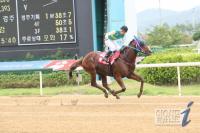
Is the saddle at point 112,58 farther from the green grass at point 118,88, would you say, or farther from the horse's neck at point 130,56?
the green grass at point 118,88

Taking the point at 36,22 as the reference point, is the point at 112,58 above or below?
below

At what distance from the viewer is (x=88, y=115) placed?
8883 mm

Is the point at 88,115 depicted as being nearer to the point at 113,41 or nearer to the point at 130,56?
the point at 130,56

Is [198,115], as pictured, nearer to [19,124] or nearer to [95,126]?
[95,126]

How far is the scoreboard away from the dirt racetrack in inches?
127

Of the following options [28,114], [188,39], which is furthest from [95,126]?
[188,39]

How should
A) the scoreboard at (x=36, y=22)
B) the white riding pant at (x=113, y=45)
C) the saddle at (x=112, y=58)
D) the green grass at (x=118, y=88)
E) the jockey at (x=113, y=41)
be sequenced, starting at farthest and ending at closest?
the scoreboard at (x=36, y=22), the green grass at (x=118, y=88), the white riding pant at (x=113, y=45), the jockey at (x=113, y=41), the saddle at (x=112, y=58)

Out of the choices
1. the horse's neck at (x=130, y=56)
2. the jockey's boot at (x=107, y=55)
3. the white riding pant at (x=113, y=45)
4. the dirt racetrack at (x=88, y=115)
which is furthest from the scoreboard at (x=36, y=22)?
the horse's neck at (x=130, y=56)

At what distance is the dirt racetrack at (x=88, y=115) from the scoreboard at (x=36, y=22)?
127 inches

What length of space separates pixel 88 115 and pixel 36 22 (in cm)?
707

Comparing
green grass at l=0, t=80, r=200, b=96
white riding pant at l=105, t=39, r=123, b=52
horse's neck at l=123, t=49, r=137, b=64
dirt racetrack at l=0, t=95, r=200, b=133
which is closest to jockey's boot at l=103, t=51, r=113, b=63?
white riding pant at l=105, t=39, r=123, b=52

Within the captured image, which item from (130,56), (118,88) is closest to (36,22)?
(118,88)

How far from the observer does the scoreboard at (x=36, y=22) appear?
15.2m

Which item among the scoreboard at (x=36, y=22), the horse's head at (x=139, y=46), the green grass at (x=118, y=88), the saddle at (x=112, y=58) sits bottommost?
the green grass at (x=118, y=88)
